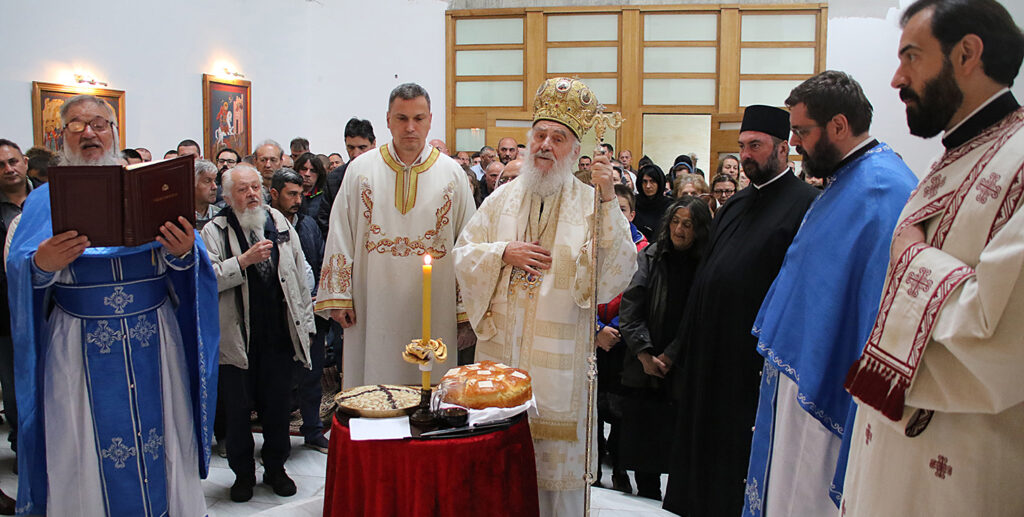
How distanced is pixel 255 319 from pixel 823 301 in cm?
273

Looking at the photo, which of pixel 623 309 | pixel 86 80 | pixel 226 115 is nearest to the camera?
pixel 623 309

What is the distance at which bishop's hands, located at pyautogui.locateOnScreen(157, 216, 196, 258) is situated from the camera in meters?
2.66

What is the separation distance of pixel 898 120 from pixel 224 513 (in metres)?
11.1

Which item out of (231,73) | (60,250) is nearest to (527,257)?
(60,250)

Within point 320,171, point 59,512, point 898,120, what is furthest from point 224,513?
point 898,120

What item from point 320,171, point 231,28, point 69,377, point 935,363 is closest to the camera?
point 935,363

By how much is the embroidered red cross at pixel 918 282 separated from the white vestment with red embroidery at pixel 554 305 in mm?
1398

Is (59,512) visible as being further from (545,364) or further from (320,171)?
(320,171)

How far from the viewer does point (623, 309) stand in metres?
3.69

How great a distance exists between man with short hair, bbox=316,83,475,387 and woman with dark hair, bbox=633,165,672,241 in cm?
277

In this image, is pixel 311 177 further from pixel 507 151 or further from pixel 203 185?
pixel 507 151

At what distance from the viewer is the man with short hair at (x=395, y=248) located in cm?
326

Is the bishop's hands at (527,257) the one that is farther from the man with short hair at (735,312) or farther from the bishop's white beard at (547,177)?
the man with short hair at (735,312)

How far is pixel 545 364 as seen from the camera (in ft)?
9.29
